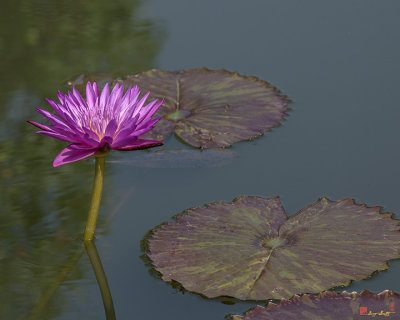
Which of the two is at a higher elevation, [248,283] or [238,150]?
[238,150]

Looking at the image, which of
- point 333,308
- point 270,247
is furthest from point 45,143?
point 333,308

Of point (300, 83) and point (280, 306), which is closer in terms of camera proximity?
point (280, 306)

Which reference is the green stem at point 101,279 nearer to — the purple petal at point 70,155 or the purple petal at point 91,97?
the purple petal at point 70,155

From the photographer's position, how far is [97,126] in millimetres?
1633

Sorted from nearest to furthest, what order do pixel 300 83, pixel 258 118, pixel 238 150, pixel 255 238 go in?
pixel 255 238
pixel 238 150
pixel 258 118
pixel 300 83

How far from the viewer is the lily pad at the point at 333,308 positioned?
4.36ft

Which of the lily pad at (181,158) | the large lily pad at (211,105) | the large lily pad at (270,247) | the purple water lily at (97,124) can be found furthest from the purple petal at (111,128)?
the large lily pad at (211,105)

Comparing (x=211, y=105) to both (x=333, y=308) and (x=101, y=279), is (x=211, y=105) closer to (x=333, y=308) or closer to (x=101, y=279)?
(x=101, y=279)

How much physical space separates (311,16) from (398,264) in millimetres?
1828

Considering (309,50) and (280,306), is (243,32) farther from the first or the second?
(280,306)

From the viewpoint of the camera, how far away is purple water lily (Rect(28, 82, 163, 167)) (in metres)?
1.58

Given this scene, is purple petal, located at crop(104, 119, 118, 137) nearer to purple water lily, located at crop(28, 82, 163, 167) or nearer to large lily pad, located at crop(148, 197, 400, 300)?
purple water lily, located at crop(28, 82, 163, 167)

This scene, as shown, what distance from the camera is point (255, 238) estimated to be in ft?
5.61

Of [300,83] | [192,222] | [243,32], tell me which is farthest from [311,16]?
[192,222]
